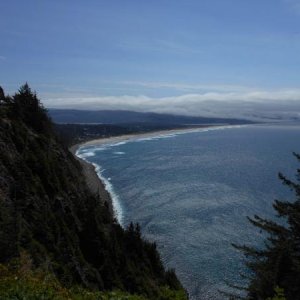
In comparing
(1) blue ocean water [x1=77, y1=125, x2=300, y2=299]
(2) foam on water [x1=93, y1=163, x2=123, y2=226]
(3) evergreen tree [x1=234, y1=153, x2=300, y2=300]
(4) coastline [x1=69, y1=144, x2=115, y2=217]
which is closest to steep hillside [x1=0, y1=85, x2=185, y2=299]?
(3) evergreen tree [x1=234, y1=153, x2=300, y2=300]

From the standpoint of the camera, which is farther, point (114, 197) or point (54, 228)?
point (114, 197)

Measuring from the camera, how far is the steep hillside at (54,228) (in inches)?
850

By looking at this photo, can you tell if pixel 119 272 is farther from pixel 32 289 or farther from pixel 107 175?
pixel 107 175

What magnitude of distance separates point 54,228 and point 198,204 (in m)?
57.8

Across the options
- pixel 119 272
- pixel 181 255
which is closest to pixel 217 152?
pixel 181 255

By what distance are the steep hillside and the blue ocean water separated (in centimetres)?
1384

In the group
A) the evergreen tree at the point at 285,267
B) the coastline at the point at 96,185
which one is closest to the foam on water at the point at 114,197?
the coastline at the point at 96,185

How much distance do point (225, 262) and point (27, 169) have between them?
31.0 m

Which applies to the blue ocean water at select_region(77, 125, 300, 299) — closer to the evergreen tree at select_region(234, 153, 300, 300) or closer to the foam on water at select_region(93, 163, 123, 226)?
the foam on water at select_region(93, 163, 123, 226)

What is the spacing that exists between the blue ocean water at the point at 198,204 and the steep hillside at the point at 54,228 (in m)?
13.8

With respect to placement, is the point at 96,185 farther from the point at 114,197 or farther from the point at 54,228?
the point at 54,228

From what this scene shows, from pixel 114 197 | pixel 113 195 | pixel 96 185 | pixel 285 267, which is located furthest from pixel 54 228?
pixel 96 185

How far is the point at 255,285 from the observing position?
1759cm

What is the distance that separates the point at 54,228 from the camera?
27312 millimetres
